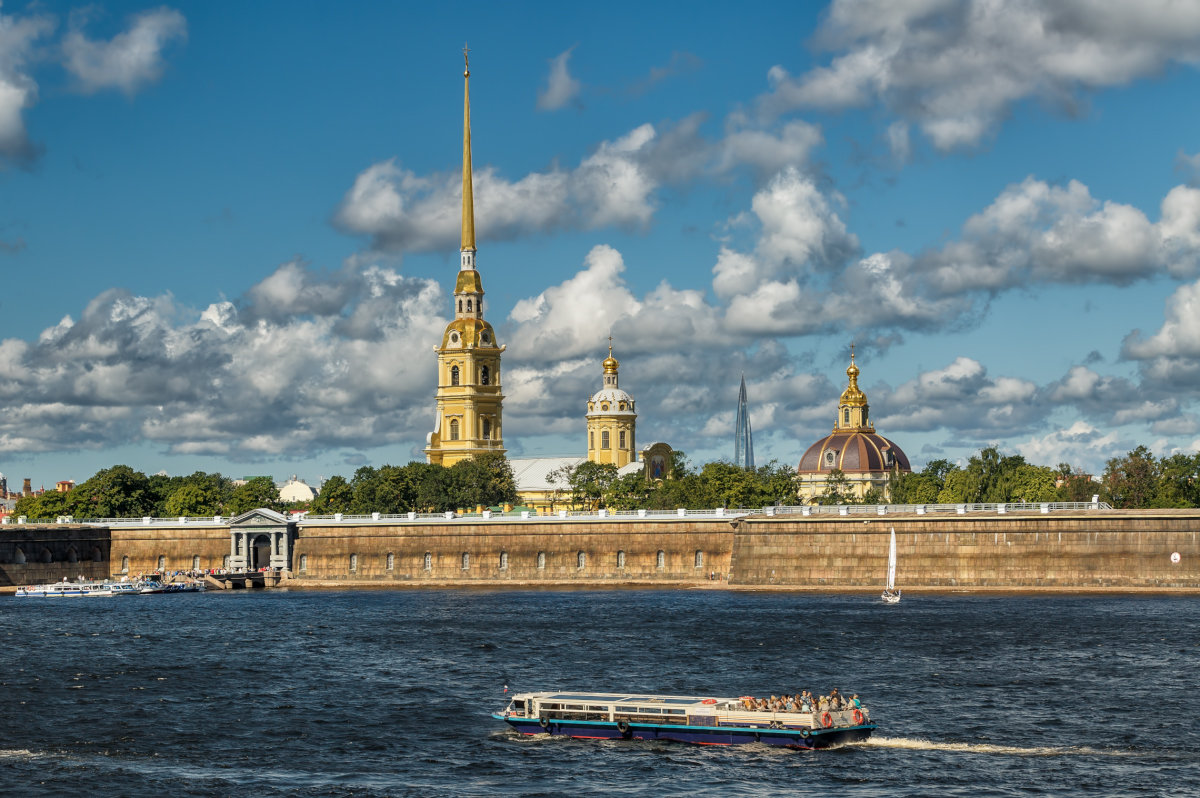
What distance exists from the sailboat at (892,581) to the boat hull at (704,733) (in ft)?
158

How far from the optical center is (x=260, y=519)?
131 meters

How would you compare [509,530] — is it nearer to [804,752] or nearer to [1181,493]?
[1181,493]

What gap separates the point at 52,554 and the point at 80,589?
8942mm

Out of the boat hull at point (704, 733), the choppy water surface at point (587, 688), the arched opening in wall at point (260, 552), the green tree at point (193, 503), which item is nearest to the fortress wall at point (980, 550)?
the choppy water surface at point (587, 688)

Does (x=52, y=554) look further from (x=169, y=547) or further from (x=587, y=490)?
(x=587, y=490)

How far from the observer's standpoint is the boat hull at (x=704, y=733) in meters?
47.1

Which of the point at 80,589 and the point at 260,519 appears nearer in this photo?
the point at 80,589

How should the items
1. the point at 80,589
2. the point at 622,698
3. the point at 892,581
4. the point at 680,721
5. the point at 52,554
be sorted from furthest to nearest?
the point at 52,554, the point at 80,589, the point at 892,581, the point at 622,698, the point at 680,721

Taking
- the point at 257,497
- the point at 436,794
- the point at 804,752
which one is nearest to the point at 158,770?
the point at 436,794

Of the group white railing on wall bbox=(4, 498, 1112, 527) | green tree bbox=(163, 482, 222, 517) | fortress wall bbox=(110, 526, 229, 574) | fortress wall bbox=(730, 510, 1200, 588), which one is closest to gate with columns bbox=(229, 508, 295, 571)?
white railing on wall bbox=(4, 498, 1112, 527)

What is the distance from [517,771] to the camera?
1764 inches

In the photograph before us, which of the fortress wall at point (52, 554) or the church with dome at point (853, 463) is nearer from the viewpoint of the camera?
the fortress wall at point (52, 554)

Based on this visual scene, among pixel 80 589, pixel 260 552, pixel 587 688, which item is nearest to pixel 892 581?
pixel 587 688

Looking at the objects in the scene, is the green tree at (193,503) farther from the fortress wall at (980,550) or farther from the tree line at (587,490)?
the fortress wall at (980,550)
